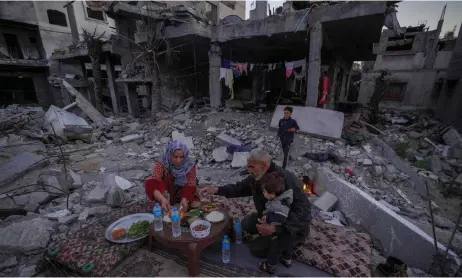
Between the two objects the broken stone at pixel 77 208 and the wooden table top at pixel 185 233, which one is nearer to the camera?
the wooden table top at pixel 185 233

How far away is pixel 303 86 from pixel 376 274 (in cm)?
1755

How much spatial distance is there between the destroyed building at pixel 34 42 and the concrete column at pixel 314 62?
56.2 feet

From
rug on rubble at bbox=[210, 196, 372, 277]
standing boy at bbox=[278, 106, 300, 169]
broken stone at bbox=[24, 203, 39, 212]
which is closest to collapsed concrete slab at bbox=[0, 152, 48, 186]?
broken stone at bbox=[24, 203, 39, 212]

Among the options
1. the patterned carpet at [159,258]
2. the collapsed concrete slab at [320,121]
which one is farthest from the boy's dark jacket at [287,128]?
the patterned carpet at [159,258]

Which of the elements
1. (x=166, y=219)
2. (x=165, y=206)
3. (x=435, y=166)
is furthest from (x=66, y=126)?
(x=435, y=166)

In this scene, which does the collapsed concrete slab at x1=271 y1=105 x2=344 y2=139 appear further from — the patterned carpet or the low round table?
the low round table

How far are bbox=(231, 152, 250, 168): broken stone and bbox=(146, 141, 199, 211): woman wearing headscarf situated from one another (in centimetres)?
330

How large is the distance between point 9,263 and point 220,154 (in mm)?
5238

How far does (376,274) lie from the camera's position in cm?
269

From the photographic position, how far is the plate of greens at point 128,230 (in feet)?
9.47

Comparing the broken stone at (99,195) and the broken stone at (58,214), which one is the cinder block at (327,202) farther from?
the broken stone at (58,214)

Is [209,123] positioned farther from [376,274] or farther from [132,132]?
[376,274]

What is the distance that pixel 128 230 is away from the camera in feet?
9.81

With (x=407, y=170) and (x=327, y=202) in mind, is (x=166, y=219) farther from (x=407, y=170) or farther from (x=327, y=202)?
(x=407, y=170)
